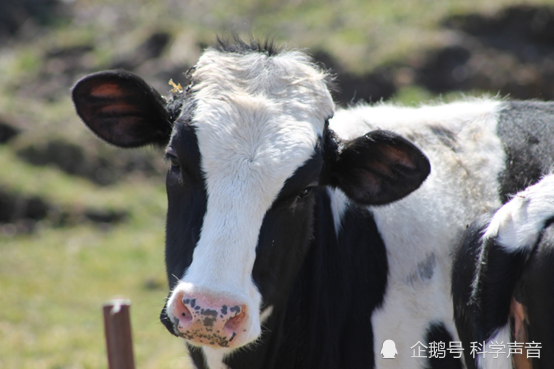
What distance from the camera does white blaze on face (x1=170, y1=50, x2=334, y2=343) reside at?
8.25 ft

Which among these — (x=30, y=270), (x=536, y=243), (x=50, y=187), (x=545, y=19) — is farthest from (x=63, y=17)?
(x=536, y=243)

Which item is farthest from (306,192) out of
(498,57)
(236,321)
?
(498,57)

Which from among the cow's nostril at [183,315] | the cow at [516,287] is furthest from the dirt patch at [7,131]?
the cow at [516,287]

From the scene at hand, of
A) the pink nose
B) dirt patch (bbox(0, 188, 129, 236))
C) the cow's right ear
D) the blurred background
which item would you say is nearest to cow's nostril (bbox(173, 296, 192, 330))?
the pink nose

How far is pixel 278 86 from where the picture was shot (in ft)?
10.1

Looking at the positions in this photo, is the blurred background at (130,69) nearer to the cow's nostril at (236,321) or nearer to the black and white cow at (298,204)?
the black and white cow at (298,204)

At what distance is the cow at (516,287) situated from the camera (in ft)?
7.52

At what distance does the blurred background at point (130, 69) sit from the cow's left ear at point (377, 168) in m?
3.06

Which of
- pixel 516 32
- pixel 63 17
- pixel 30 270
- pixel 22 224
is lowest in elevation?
pixel 30 270

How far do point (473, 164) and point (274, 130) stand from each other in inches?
51.0

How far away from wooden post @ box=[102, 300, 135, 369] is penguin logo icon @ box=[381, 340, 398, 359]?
4.20ft

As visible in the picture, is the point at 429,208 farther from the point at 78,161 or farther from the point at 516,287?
the point at 78,161

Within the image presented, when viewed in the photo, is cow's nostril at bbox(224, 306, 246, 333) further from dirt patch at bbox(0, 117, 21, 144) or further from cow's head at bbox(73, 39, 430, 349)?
Result: dirt patch at bbox(0, 117, 21, 144)

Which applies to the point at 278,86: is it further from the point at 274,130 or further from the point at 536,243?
the point at 536,243
